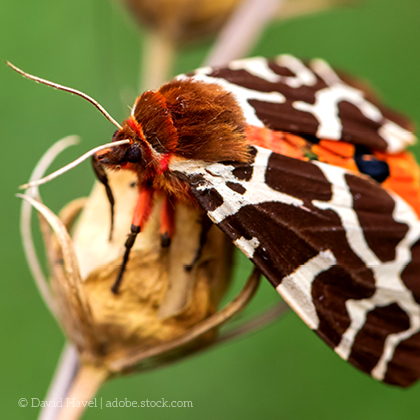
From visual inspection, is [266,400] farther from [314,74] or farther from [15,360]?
[314,74]

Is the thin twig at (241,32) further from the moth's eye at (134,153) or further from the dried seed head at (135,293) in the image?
the dried seed head at (135,293)

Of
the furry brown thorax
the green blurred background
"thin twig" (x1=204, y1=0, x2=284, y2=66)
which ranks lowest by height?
the green blurred background

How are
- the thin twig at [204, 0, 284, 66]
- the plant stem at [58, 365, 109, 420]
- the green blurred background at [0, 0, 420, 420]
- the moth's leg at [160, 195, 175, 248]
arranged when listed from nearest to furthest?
1. the plant stem at [58, 365, 109, 420]
2. the moth's leg at [160, 195, 175, 248]
3. the thin twig at [204, 0, 284, 66]
4. the green blurred background at [0, 0, 420, 420]

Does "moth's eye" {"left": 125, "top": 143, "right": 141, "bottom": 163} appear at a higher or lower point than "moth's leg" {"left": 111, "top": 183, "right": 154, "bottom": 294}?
higher

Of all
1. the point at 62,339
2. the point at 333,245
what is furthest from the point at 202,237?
the point at 62,339

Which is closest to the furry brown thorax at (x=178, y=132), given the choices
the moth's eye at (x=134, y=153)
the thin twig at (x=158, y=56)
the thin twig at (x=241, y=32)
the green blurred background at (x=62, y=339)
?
the moth's eye at (x=134, y=153)

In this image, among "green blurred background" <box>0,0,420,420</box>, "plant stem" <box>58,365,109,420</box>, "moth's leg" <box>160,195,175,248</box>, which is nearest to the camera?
"plant stem" <box>58,365,109,420</box>

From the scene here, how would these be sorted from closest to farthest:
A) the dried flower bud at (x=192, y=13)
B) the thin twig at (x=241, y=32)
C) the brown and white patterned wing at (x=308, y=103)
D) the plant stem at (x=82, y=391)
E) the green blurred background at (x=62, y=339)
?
the plant stem at (x=82, y=391), the brown and white patterned wing at (x=308, y=103), the thin twig at (x=241, y=32), the dried flower bud at (x=192, y=13), the green blurred background at (x=62, y=339)

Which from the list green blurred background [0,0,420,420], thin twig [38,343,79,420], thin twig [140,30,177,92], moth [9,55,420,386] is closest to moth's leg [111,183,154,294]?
moth [9,55,420,386]

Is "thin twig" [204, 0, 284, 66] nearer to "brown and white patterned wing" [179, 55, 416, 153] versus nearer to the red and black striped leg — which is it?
"brown and white patterned wing" [179, 55, 416, 153]
